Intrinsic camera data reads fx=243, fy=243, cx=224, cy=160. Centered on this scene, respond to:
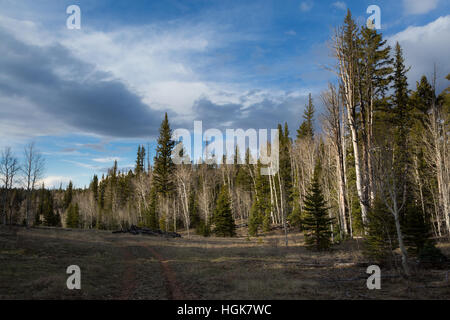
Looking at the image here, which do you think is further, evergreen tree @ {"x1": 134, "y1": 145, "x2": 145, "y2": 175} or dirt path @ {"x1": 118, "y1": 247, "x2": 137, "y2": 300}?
evergreen tree @ {"x1": 134, "y1": 145, "x2": 145, "y2": 175}

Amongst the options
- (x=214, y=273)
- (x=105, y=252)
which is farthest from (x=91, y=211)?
(x=214, y=273)

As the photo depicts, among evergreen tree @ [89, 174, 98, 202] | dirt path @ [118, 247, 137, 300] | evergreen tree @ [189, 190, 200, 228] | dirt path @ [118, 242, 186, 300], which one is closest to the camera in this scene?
dirt path @ [118, 242, 186, 300]

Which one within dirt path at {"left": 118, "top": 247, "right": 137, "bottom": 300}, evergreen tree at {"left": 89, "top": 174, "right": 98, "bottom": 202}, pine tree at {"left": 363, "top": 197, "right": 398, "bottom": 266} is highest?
evergreen tree at {"left": 89, "top": 174, "right": 98, "bottom": 202}

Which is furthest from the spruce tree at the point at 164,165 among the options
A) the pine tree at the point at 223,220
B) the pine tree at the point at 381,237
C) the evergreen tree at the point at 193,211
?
the pine tree at the point at 381,237

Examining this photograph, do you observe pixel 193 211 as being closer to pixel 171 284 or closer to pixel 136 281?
pixel 136 281

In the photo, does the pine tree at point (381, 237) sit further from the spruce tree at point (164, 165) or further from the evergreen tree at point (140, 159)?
the evergreen tree at point (140, 159)

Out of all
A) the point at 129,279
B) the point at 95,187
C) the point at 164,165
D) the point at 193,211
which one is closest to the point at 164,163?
the point at 164,165

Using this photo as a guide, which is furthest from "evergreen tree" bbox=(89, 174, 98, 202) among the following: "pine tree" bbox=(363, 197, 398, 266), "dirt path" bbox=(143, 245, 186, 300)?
"pine tree" bbox=(363, 197, 398, 266)

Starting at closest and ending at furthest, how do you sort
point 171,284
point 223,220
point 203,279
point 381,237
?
point 171,284 → point 203,279 → point 381,237 → point 223,220

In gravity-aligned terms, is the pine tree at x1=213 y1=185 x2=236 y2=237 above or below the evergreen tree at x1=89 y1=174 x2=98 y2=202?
below

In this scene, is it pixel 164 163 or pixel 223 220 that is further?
pixel 164 163

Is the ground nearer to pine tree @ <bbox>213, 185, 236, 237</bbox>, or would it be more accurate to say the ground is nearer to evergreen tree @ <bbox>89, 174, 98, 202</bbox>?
pine tree @ <bbox>213, 185, 236, 237</bbox>
